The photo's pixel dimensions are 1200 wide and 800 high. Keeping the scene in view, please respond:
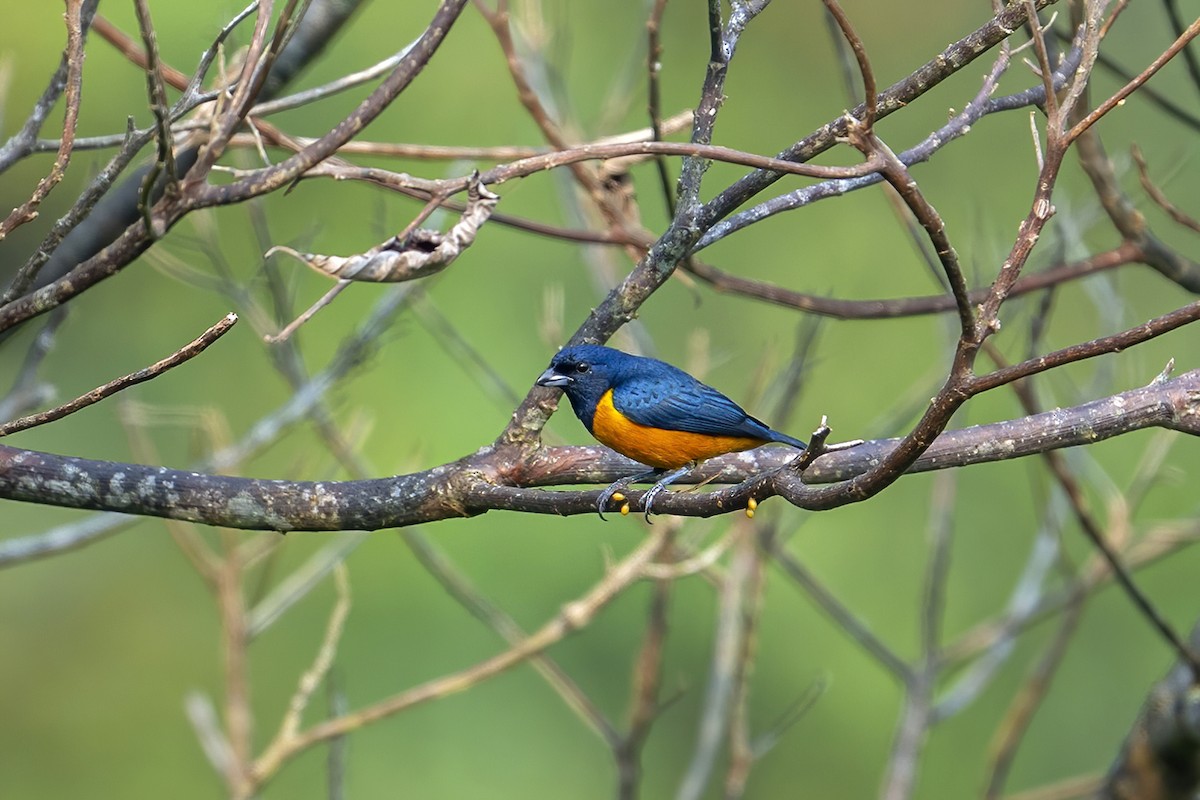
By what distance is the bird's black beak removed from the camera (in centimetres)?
296

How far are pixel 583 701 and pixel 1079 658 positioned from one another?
4.48 meters

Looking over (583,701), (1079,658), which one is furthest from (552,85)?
(1079,658)

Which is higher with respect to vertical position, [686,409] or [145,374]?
[145,374]

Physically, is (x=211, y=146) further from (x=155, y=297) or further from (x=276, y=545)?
(x=155, y=297)

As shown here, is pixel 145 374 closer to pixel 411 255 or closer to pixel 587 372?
pixel 411 255

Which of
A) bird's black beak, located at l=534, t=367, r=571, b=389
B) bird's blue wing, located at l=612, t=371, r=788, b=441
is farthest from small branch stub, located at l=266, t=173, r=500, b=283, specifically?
bird's blue wing, located at l=612, t=371, r=788, b=441

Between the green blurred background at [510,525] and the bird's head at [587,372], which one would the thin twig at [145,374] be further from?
the green blurred background at [510,525]

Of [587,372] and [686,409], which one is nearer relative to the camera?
[686,409]

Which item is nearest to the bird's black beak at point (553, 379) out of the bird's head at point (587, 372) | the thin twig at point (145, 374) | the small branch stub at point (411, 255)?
the bird's head at point (587, 372)

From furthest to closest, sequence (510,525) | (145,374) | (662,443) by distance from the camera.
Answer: (510,525) < (662,443) < (145,374)

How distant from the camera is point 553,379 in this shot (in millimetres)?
3150

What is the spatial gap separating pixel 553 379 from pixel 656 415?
38 centimetres

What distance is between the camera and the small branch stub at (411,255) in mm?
2424

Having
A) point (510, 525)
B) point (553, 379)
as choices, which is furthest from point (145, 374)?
point (510, 525)
